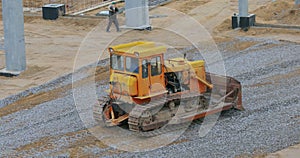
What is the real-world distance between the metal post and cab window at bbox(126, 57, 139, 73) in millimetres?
10392

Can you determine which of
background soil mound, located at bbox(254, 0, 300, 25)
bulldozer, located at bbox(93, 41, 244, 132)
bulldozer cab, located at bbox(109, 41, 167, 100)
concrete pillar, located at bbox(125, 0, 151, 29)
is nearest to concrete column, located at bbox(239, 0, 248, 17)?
background soil mound, located at bbox(254, 0, 300, 25)

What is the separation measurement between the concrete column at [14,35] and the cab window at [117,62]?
9.95 meters

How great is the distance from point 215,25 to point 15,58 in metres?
11.1

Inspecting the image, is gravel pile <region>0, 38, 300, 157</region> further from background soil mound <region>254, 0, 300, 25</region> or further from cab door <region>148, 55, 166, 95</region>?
background soil mound <region>254, 0, 300, 25</region>

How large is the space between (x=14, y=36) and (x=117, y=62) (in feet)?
33.9

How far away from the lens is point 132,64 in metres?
17.0

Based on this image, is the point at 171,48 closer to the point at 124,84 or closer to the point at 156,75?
the point at 156,75

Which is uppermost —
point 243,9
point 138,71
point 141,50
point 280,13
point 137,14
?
point 141,50

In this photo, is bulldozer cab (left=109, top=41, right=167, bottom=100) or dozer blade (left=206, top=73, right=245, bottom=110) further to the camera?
dozer blade (left=206, top=73, right=245, bottom=110)

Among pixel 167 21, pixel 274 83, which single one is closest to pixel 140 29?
pixel 167 21

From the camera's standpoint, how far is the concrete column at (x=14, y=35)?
2642cm

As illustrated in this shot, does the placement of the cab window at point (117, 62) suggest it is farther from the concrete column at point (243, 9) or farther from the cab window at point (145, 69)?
the concrete column at point (243, 9)

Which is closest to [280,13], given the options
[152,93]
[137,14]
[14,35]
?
[137,14]

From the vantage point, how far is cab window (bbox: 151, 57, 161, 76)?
56.2ft
